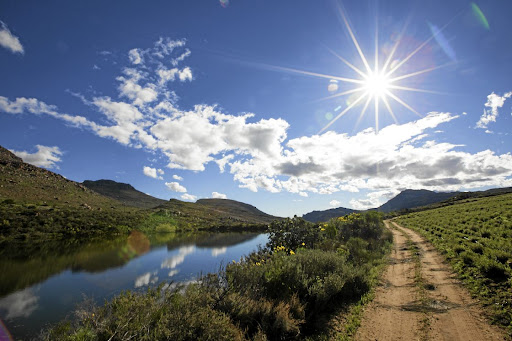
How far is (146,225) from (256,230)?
92.4 ft

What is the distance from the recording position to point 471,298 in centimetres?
884

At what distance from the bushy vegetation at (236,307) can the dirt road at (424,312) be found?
1.26 meters

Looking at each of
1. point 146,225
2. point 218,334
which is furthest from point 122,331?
point 146,225

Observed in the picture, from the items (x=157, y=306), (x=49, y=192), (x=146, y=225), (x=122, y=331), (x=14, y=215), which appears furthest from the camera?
(x=49, y=192)

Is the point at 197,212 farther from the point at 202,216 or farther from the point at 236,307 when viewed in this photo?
the point at 236,307

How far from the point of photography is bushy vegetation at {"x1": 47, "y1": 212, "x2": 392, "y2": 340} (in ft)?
15.9

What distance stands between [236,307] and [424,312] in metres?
7.03

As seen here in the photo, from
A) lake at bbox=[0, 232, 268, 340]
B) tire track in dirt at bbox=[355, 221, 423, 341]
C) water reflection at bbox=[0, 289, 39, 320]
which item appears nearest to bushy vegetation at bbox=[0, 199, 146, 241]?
lake at bbox=[0, 232, 268, 340]

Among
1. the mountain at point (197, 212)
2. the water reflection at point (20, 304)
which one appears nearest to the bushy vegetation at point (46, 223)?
the water reflection at point (20, 304)

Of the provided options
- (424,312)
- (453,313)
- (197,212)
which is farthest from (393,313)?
(197,212)

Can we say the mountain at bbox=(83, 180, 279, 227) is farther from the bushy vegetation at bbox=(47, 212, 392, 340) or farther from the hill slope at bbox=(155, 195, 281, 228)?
the bushy vegetation at bbox=(47, 212, 392, 340)

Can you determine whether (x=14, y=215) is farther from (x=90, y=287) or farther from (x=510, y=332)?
(x=510, y=332)

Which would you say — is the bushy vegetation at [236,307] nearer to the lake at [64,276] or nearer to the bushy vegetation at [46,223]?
the lake at [64,276]

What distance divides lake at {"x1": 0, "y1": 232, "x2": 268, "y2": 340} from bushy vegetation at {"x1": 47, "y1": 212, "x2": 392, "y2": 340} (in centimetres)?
233
